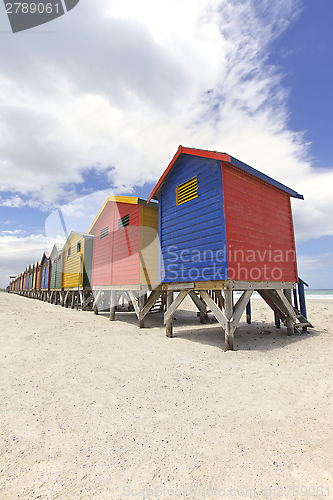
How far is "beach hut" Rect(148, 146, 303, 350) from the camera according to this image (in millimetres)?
7117

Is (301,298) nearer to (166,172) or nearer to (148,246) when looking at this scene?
(148,246)

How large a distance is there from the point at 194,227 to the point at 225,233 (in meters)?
1.32

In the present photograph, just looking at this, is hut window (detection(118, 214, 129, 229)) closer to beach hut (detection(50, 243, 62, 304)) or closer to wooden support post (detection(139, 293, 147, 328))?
wooden support post (detection(139, 293, 147, 328))

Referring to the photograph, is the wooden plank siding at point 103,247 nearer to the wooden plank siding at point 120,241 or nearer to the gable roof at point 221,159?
the wooden plank siding at point 120,241

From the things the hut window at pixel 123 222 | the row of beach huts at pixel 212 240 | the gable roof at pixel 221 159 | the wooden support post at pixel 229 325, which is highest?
the gable roof at pixel 221 159

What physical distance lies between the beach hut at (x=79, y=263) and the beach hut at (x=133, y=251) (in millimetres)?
3874

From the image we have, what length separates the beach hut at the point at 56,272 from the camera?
79.4 feet

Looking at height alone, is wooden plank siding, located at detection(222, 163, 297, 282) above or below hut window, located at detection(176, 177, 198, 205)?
below

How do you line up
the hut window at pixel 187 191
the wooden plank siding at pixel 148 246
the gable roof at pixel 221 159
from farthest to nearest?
the wooden plank siding at pixel 148 246 → the hut window at pixel 187 191 → the gable roof at pixel 221 159

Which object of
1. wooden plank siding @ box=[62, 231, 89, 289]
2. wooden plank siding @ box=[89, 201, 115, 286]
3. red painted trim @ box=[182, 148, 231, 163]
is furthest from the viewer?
wooden plank siding @ box=[62, 231, 89, 289]

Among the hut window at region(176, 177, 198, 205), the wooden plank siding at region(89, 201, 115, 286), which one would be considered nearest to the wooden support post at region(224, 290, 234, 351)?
the hut window at region(176, 177, 198, 205)

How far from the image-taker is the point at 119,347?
696 centimetres

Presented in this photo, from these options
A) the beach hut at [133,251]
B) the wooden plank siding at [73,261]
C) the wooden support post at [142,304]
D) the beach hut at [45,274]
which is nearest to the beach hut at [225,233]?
the beach hut at [133,251]

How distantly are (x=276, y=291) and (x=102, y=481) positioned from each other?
302 inches
